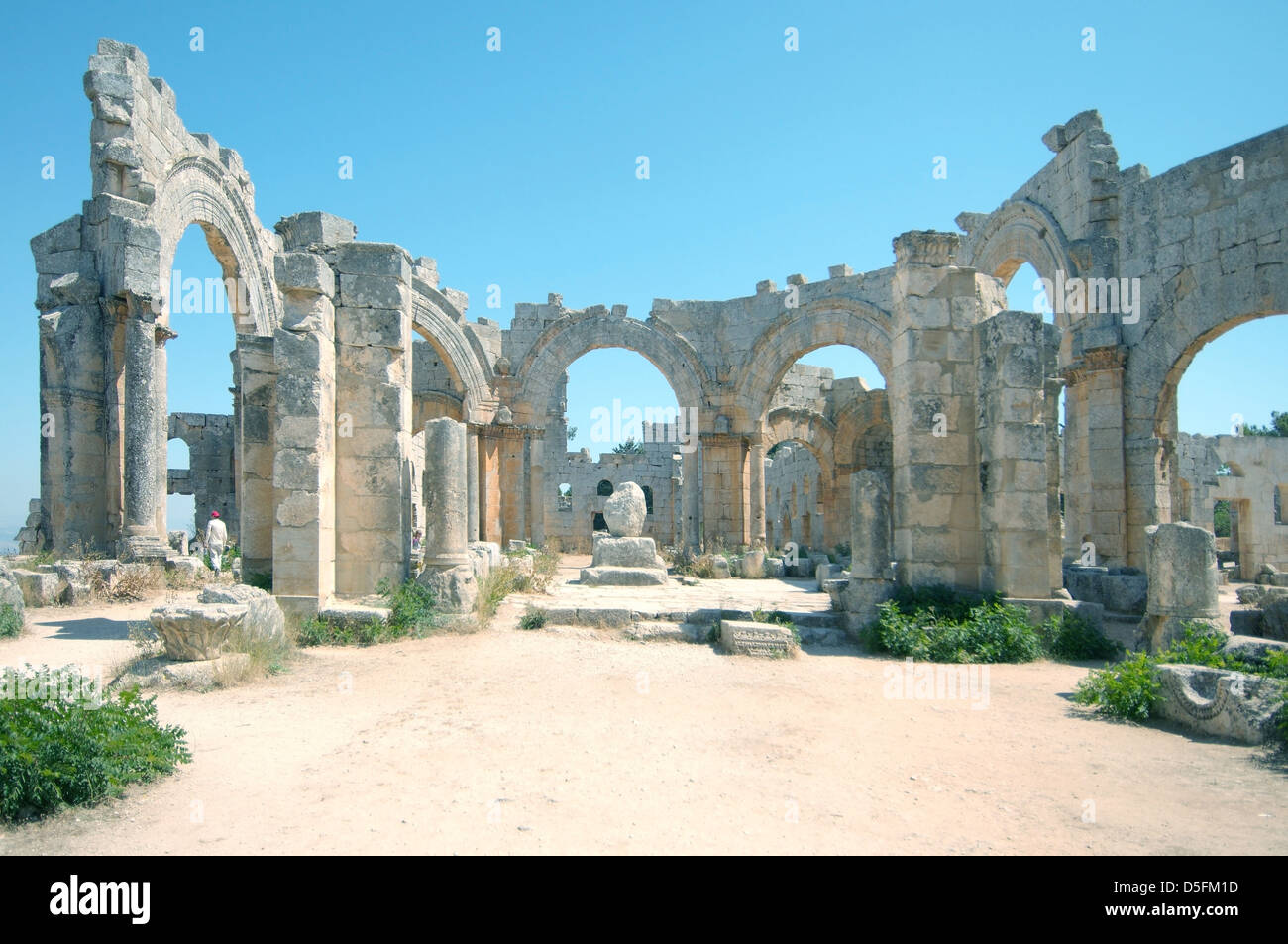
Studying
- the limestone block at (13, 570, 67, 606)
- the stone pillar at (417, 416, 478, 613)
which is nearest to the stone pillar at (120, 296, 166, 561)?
the limestone block at (13, 570, 67, 606)

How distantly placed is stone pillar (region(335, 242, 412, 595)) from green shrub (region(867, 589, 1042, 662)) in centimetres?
543

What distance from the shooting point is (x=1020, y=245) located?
46.8 feet

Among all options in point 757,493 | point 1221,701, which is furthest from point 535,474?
point 1221,701

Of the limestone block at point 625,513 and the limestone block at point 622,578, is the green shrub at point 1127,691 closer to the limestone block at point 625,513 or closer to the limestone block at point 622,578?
the limestone block at point 622,578

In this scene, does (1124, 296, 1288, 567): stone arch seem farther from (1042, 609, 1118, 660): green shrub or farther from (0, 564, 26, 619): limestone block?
(0, 564, 26, 619): limestone block

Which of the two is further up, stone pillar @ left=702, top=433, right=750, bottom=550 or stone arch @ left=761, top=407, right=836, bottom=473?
stone arch @ left=761, top=407, right=836, bottom=473

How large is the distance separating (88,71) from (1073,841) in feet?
50.7

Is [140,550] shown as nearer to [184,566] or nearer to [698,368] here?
[184,566]

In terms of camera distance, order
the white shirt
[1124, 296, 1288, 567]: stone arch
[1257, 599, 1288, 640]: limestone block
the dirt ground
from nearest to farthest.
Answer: the dirt ground < [1257, 599, 1288, 640]: limestone block < [1124, 296, 1288, 567]: stone arch < the white shirt

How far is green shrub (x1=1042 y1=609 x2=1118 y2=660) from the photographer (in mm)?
7633

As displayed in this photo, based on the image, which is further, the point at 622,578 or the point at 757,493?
the point at 757,493

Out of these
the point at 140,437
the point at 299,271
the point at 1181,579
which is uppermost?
the point at 299,271

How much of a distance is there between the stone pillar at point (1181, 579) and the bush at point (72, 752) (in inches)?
308

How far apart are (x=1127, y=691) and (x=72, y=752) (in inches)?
259
